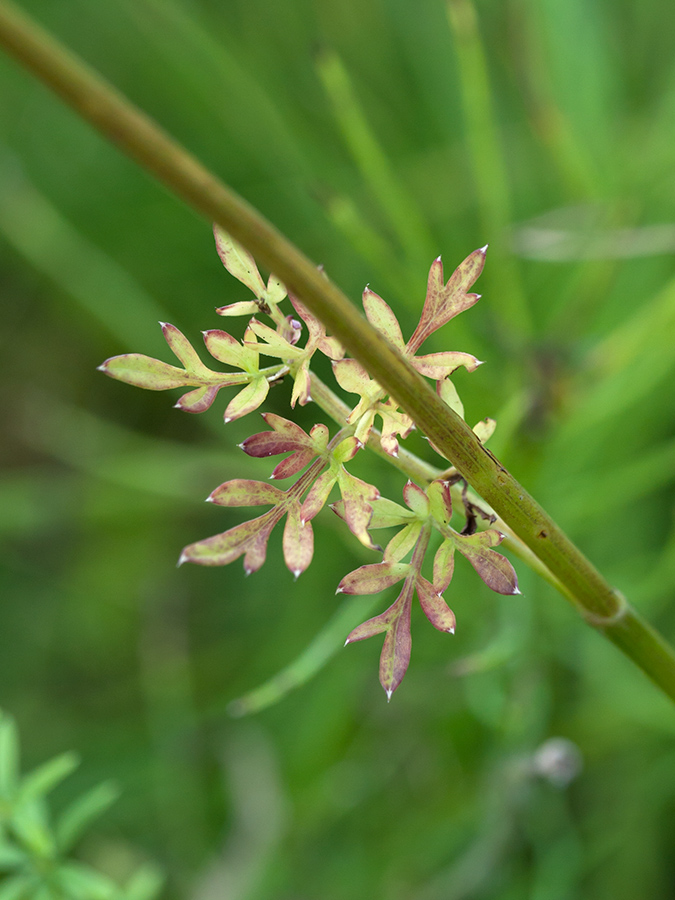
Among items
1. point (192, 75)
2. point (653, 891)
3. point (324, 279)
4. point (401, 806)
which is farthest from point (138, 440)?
point (324, 279)

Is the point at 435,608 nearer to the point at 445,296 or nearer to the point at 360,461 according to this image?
the point at 445,296

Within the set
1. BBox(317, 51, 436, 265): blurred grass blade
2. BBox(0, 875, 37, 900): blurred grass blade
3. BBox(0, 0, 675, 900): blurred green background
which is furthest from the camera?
BBox(0, 0, 675, 900): blurred green background

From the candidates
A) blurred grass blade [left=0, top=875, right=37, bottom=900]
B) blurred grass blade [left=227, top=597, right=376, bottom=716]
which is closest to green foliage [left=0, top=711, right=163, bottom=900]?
blurred grass blade [left=0, top=875, right=37, bottom=900]

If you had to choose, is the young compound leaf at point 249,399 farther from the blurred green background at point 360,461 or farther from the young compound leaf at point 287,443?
the blurred green background at point 360,461

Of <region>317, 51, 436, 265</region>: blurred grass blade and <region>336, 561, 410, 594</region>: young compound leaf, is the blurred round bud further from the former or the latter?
<region>317, 51, 436, 265</region>: blurred grass blade

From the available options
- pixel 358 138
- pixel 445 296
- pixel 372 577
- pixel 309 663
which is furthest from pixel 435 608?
pixel 358 138

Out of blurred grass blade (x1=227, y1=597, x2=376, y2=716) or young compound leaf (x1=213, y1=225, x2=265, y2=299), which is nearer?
young compound leaf (x1=213, y1=225, x2=265, y2=299)

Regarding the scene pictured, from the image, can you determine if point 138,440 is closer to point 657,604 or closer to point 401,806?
point 401,806

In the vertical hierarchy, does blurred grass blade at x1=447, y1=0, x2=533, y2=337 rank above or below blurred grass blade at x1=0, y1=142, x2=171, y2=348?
below
